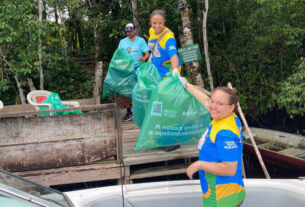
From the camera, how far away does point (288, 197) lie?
230 cm

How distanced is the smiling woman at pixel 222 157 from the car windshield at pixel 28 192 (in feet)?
2.64

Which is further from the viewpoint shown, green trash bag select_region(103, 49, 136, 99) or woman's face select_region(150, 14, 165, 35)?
green trash bag select_region(103, 49, 136, 99)

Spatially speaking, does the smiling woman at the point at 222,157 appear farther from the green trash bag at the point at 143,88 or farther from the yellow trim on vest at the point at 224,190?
the green trash bag at the point at 143,88

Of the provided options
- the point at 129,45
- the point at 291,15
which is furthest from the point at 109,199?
the point at 291,15

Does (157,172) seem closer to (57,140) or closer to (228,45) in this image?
(57,140)

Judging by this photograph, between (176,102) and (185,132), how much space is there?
340 millimetres

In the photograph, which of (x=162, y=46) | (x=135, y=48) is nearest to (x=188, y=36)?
(x=135, y=48)

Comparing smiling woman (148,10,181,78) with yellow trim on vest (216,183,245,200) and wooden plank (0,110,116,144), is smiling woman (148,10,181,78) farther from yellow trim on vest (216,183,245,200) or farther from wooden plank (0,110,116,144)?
yellow trim on vest (216,183,245,200)

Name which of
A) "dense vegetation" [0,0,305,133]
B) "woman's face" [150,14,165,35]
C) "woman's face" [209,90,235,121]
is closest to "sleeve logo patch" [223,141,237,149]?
"woman's face" [209,90,235,121]

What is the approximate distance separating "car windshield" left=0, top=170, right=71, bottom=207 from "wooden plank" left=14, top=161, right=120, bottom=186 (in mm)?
1516

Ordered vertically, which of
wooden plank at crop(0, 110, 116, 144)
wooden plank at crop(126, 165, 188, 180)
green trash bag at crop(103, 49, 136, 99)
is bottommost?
wooden plank at crop(126, 165, 188, 180)

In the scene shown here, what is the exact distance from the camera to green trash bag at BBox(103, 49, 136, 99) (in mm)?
4645

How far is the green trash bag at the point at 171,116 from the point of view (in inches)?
129

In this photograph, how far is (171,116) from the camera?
3.29m
